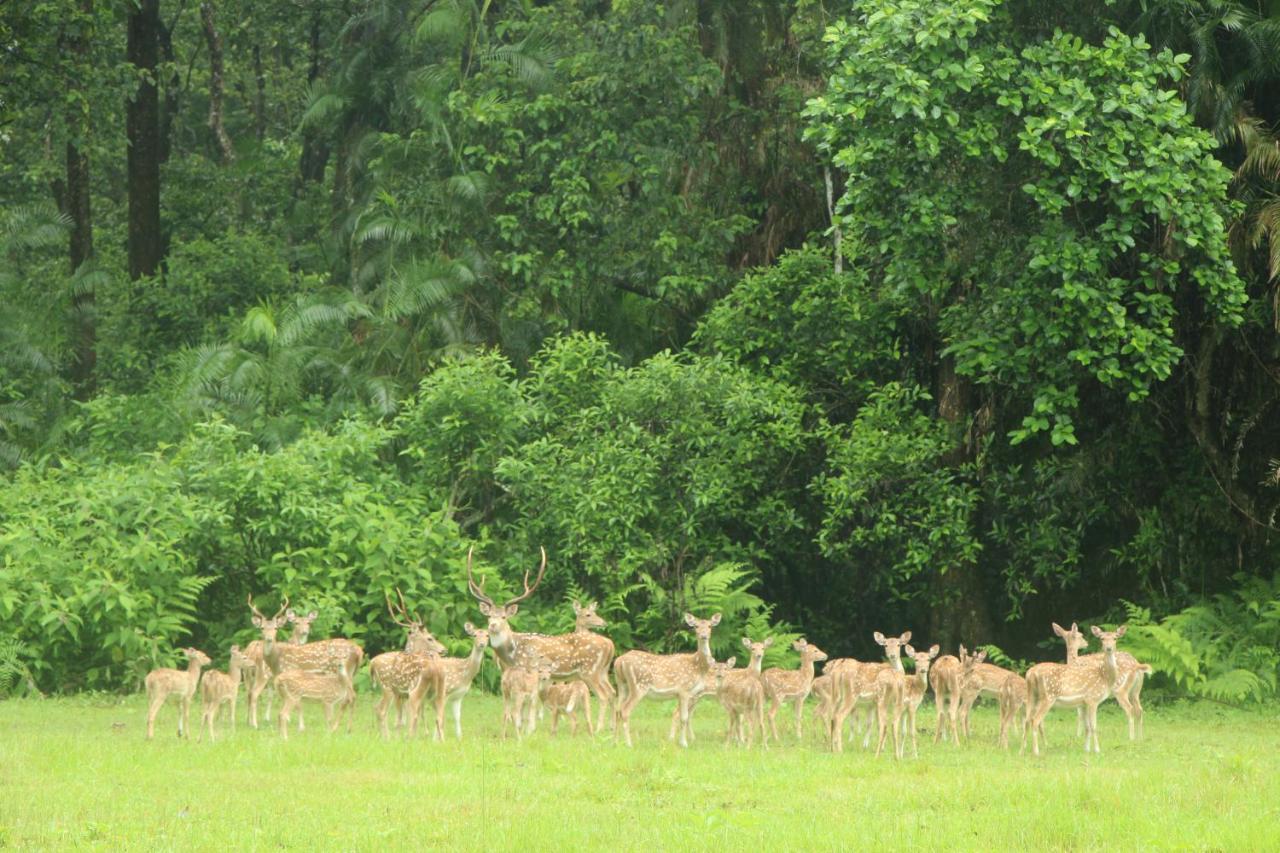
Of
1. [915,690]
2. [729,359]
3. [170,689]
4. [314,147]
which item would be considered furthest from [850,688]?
[314,147]

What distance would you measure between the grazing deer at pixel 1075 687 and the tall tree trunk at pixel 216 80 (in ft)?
74.2

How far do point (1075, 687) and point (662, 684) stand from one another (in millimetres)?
3135

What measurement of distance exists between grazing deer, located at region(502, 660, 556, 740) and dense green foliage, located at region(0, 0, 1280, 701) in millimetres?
4330

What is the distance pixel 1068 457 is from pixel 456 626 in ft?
22.5

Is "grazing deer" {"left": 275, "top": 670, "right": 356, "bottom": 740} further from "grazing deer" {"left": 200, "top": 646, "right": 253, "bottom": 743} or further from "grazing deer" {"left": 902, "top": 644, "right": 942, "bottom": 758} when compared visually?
"grazing deer" {"left": 902, "top": 644, "right": 942, "bottom": 758}

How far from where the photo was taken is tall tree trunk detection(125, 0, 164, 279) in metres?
27.9

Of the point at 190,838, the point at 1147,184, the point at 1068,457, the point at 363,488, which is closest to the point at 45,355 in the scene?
the point at 363,488

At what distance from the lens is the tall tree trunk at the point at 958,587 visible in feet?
64.1

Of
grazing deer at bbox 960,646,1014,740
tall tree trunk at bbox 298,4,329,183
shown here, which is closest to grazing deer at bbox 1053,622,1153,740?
grazing deer at bbox 960,646,1014,740

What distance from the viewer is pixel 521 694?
13734mm

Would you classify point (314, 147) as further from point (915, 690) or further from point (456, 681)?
point (915, 690)

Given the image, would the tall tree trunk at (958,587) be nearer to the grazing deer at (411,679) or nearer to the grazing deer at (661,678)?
the grazing deer at (661,678)

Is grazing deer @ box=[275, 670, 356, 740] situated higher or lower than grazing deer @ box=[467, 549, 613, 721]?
lower

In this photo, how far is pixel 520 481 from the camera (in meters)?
19.8
